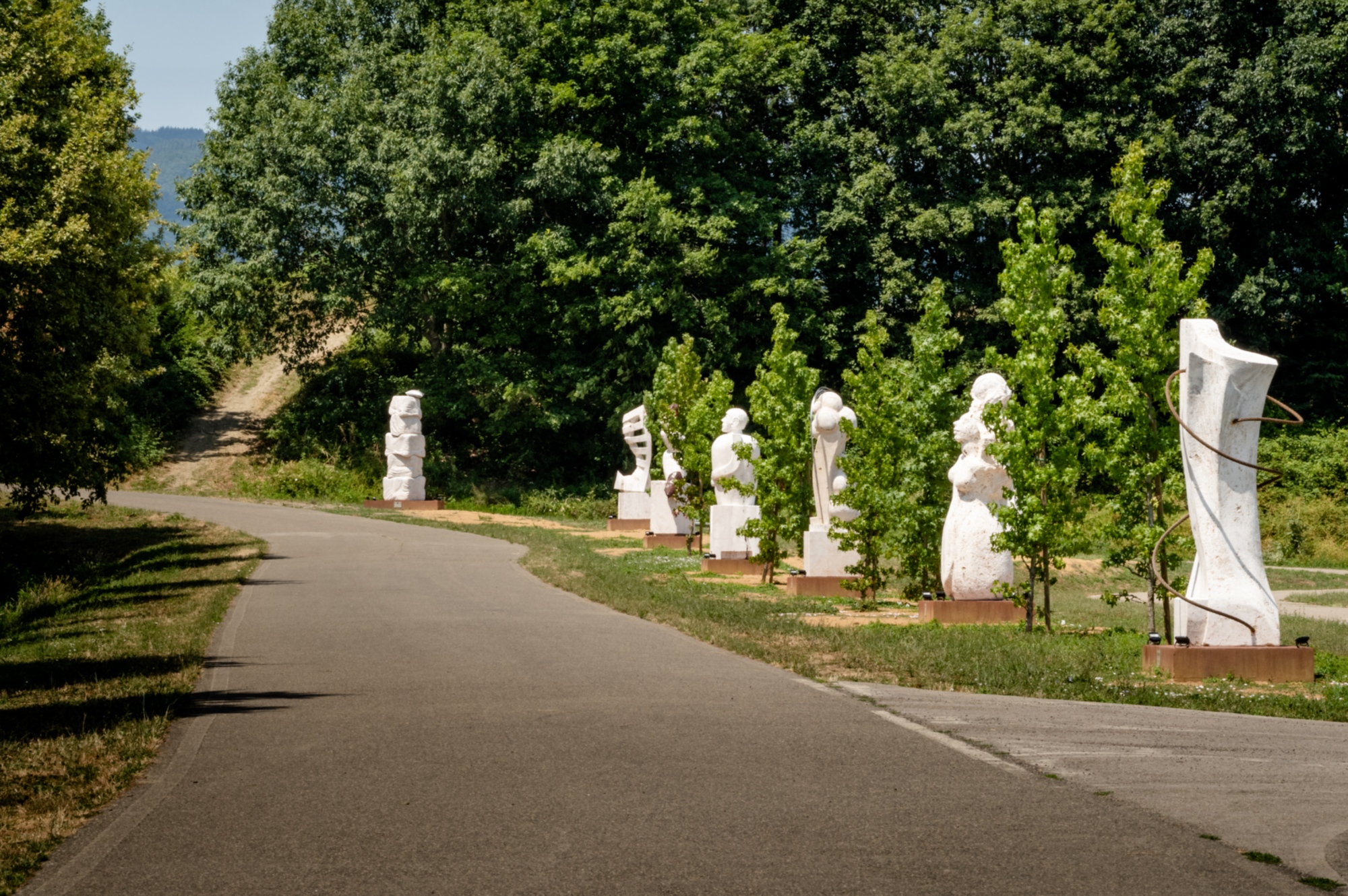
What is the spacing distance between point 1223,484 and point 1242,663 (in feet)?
5.15

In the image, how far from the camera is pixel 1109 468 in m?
13.6

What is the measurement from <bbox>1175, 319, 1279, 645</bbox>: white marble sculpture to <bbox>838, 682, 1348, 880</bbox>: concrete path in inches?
84.5

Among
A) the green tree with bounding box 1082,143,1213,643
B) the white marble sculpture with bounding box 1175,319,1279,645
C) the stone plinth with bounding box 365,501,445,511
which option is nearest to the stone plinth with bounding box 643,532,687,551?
the stone plinth with bounding box 365,501,445,511

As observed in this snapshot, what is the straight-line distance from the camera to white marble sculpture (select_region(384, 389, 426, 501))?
121ft

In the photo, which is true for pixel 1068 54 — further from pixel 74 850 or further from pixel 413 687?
pixel 74 850

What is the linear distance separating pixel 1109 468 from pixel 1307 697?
362 cm

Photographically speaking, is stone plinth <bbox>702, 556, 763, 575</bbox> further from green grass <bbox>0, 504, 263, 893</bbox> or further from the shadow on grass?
the shadow on grass

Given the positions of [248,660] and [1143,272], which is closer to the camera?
[248,660]

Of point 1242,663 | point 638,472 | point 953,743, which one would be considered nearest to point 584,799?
point 953,743

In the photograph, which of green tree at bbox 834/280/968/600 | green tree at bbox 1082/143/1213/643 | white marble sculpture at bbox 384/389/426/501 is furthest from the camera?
white marble sculpture at bbox 384/389/426/501

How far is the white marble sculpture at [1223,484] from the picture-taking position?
37.9ft

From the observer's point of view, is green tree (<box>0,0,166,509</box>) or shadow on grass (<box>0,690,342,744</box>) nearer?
shadow on grass (<box>0,690,342,744</box>)

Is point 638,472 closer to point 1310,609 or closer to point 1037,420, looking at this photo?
point 1310,609

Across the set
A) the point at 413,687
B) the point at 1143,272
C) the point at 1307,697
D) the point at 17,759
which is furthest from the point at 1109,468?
the point at 17,759
